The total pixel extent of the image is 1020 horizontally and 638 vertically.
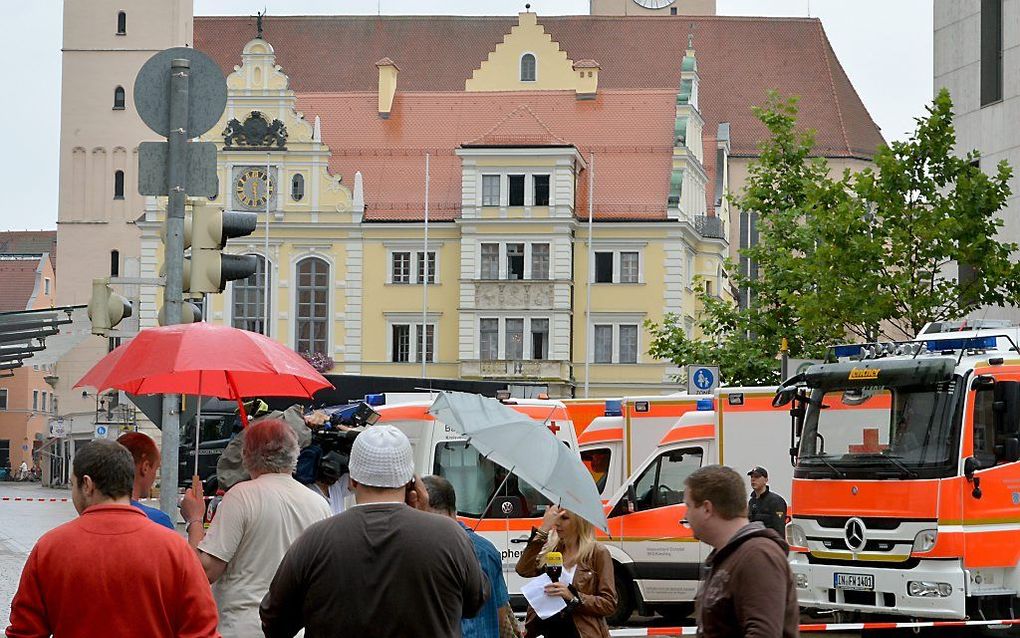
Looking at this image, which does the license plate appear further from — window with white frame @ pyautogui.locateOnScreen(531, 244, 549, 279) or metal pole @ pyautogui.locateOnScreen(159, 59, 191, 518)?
window with white frame @ pyautogui.locateOnScreen(531, 244, 549, 279)

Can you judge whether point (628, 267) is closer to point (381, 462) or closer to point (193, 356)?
point (193, 356)

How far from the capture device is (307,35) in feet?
303

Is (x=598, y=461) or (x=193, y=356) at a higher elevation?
(x=193, y=356)

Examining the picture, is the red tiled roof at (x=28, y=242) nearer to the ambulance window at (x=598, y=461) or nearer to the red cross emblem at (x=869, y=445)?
the ambulance window at (x=598, y=461)

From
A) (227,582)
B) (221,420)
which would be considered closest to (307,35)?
(221,420)

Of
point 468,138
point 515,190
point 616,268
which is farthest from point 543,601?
point 468,138

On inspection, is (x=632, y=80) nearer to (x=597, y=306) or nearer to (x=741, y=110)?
(x=741, y=110)

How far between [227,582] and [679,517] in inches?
484

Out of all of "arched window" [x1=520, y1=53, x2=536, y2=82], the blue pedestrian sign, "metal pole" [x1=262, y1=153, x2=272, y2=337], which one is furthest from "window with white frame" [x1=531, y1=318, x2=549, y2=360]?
the blue pedestrian sign

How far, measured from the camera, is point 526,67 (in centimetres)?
8062

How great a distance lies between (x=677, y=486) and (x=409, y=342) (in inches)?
1962

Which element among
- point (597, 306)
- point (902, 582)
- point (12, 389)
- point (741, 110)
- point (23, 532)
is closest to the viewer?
point (902, 582)

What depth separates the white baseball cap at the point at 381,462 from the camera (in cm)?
582

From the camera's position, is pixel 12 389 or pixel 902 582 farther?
pixel 12 389
